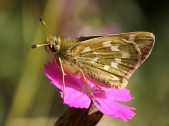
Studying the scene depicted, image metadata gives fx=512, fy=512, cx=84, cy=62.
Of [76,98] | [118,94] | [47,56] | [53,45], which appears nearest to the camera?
[76,98]

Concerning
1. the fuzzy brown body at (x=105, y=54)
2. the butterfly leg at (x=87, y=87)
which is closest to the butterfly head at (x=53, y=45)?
the fuzzy brown body at (x=105, y=54)

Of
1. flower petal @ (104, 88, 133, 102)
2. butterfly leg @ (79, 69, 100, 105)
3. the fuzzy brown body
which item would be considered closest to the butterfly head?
the fuzzy brown body

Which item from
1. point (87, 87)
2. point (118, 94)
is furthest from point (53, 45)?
point (118, 94)

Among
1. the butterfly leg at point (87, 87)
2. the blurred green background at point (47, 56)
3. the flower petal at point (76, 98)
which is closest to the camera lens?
the flower petal at point (76, 98)

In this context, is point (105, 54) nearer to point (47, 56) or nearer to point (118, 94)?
point (118, 94)

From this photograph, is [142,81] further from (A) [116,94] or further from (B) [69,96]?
(B) [69,96]

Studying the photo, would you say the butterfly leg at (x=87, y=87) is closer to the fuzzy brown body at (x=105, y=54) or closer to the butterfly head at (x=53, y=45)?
the fuzzy brown body at (x=105, y=54)
